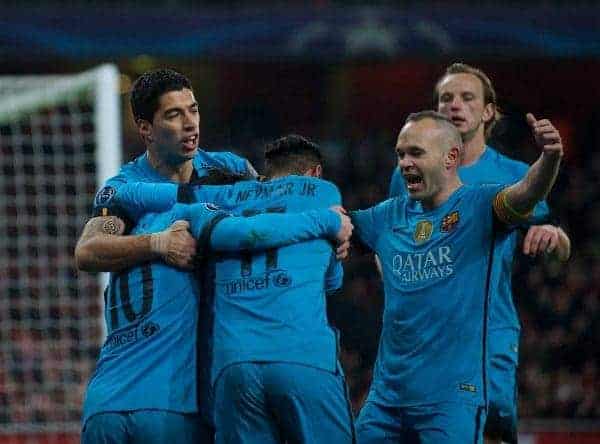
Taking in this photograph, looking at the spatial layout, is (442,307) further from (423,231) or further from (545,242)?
(545,242)

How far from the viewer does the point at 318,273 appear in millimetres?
3809

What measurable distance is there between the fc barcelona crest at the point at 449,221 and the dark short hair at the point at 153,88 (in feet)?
3.50

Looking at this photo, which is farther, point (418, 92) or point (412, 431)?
point (418, 92)

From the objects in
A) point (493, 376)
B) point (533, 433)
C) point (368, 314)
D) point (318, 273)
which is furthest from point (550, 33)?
point (318, 273)

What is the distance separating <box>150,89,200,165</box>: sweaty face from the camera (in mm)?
4195

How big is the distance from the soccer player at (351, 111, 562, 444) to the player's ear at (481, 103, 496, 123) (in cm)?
84

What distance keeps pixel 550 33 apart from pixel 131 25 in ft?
11.8

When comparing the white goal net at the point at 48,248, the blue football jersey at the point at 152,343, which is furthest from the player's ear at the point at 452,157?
the white goal net at the point at 48,248

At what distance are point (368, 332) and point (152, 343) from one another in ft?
20.6

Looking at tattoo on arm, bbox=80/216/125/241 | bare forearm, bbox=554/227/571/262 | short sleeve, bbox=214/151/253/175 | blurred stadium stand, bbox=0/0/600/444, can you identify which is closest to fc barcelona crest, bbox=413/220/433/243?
bare forearm, bbox=554/227/571/262

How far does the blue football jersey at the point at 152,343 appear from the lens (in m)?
3.80

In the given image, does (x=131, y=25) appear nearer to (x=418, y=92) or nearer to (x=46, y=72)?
(x=46, y=72)

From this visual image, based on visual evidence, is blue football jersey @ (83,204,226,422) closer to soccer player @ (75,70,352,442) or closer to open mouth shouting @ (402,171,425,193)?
soccer player @ (75,70,352,442)

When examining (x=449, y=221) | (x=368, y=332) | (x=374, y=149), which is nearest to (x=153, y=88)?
(x=449, y=221)
